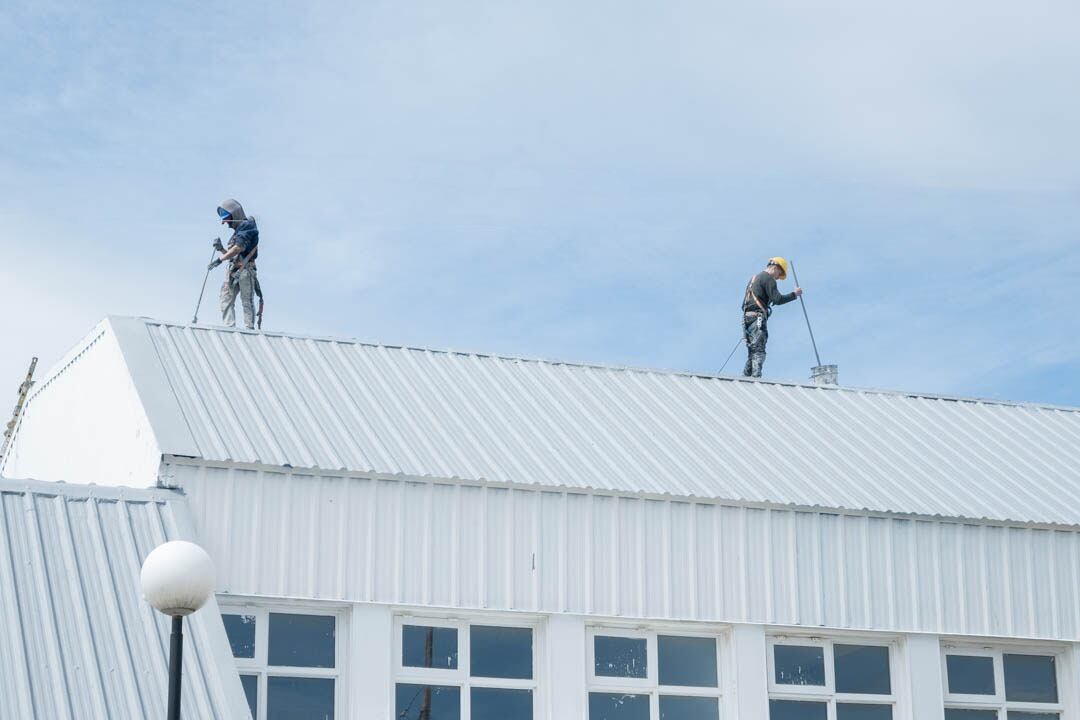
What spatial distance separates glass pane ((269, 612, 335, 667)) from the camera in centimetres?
1631

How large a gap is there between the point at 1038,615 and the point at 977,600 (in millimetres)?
758

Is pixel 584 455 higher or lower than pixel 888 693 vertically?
higher

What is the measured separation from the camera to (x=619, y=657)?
1747cm

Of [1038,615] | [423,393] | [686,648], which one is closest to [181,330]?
[423,393]

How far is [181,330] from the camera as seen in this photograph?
63.8 ft

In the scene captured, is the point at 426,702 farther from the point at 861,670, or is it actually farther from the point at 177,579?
the point at 177,579

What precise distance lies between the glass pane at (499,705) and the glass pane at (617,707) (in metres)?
0.64

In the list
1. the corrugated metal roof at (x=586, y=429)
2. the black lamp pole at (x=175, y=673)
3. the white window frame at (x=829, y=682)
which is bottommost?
the black lamp pole at (x=175, y=673)

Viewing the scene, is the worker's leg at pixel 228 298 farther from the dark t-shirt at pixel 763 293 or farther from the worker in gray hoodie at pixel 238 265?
the dark t-shirt at pixel 763 293

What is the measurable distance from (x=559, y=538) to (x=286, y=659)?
2851mm

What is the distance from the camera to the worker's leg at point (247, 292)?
22859 mm

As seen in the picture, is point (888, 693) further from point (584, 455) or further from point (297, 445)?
point (297, 445)

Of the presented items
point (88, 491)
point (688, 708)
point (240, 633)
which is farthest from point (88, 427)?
point (688, 708)

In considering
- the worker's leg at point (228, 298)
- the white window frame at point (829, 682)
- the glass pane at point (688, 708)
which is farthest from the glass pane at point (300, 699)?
the worker's leg at point (228, 298)
